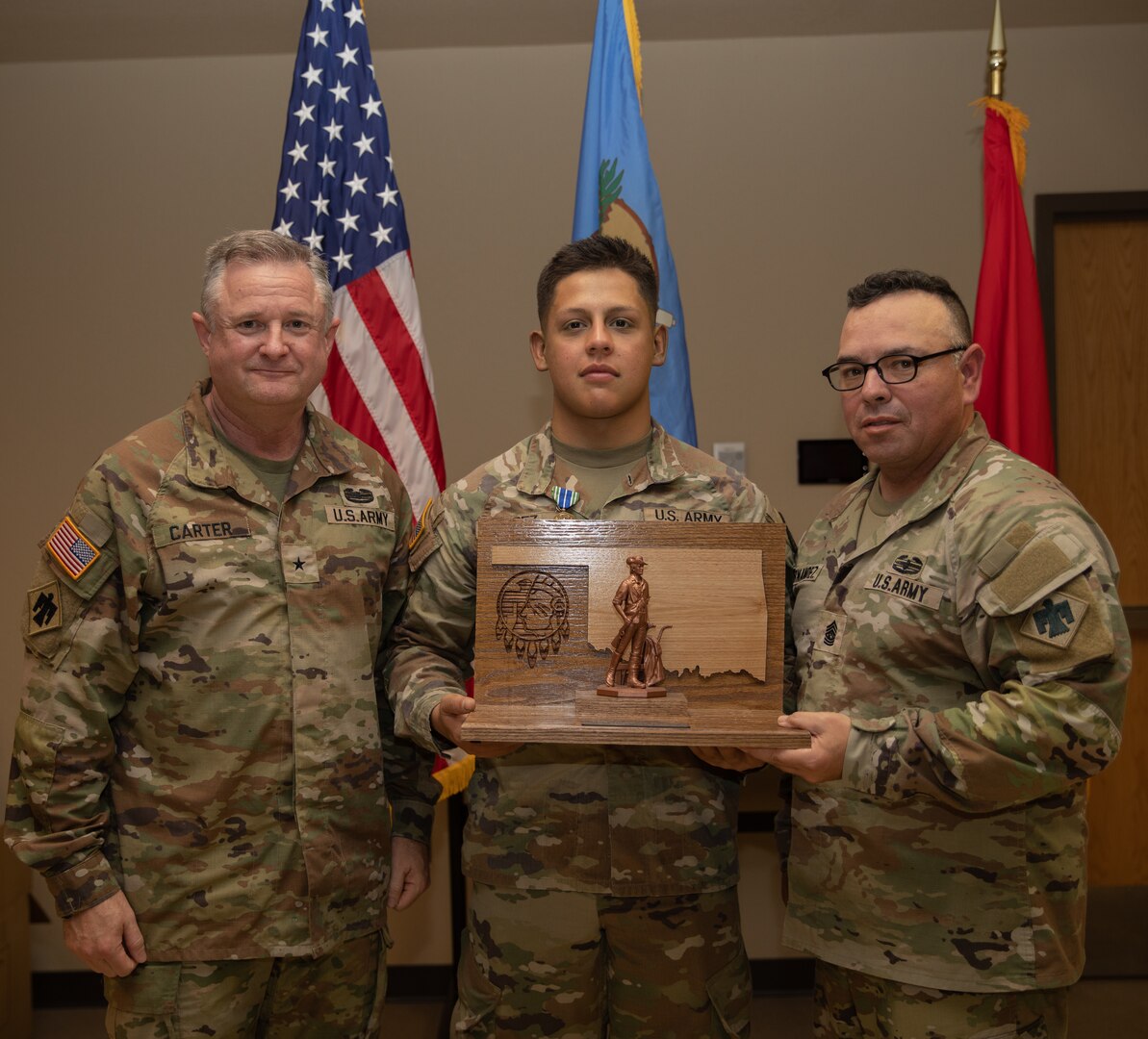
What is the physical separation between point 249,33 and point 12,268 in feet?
3.86

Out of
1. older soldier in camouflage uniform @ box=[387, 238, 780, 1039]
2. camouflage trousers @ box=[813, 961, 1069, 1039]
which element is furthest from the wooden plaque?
camouflage trousers @ box=[813, 961, 1069, 1039]

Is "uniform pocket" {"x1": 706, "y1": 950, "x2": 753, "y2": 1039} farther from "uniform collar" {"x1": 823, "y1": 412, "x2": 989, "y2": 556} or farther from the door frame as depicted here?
the door frame

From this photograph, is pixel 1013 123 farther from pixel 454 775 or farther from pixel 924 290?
pixel 454 775

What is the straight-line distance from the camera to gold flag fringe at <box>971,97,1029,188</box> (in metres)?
2.93

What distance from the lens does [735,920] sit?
1874 millimetres

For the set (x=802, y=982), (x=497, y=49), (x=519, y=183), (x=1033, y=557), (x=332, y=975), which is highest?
(x=497, y=49)

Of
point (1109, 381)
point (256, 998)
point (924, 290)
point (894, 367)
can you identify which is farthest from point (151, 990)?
point (1109, 381)

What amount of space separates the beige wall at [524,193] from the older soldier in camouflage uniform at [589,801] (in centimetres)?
160

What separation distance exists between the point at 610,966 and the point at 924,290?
53.2 inches

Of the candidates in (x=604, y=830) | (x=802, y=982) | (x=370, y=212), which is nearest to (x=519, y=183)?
(x=370, y=212)

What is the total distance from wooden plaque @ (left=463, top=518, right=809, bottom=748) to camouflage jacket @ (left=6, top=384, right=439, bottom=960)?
1.07 ft

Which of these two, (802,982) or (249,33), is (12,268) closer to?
(249,33)

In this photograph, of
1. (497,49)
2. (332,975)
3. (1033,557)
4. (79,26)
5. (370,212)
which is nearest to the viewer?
(1033,557)

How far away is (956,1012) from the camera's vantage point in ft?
5.24
